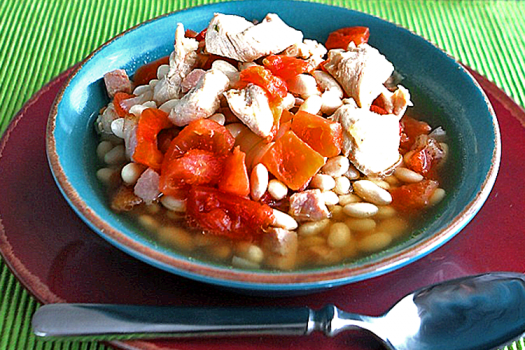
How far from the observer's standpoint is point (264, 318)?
140cm

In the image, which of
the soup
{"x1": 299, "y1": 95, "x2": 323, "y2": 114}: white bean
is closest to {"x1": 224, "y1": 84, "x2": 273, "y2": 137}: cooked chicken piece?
the soup

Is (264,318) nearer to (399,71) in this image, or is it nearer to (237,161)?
(237,161)

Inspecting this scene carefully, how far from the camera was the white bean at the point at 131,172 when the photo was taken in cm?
175

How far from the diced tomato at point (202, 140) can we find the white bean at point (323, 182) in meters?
0.25

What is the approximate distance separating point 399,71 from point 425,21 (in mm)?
791

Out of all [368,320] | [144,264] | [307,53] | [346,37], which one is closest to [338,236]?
[368,320]

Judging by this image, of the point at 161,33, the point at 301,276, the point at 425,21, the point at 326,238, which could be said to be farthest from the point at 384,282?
the point at 425,21

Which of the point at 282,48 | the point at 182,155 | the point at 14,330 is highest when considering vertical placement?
the point at 282,48

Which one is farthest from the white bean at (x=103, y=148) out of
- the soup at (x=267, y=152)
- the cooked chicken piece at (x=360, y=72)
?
Answer: the cooked chicken piece at (x=360, y=72)

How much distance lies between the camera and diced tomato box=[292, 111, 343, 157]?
1.73 meters

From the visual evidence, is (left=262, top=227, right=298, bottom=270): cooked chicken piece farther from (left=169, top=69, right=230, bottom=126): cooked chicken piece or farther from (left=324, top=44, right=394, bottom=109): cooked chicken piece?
(left=324, top=44, right=394, bottom=109): cooked chicken piece

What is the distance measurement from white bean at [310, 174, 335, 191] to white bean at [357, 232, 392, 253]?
177 mm

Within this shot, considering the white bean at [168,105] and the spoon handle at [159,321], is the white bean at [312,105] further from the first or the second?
the spoon handle at [159,321]

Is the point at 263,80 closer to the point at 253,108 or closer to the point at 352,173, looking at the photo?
the point at 253,108
